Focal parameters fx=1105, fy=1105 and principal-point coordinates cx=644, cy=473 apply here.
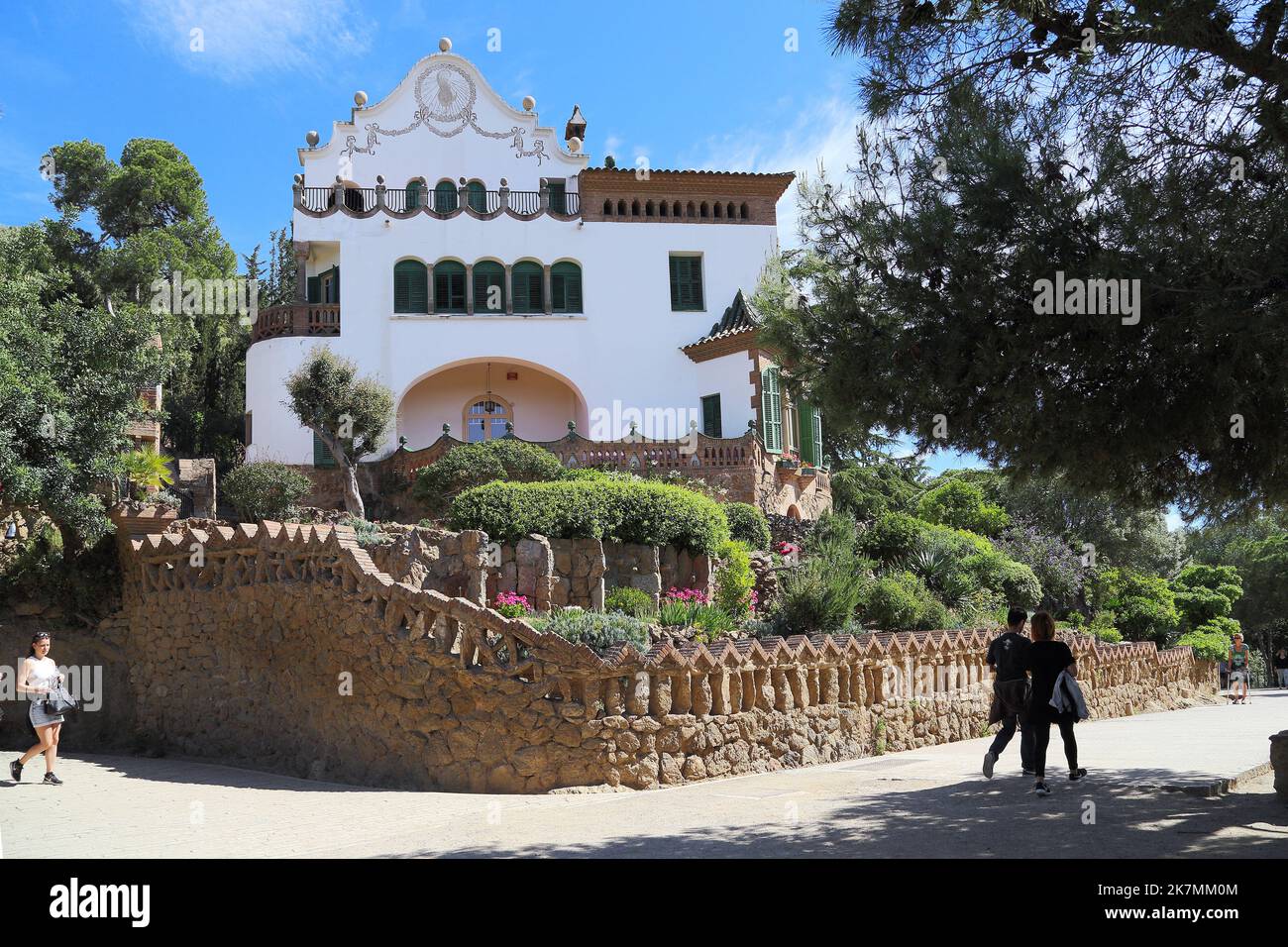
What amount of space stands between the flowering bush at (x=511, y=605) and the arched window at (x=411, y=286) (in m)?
14.5

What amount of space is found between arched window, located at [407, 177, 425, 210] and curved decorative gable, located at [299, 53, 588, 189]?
258 millimetres

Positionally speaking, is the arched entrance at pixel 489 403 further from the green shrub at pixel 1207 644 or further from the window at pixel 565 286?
the green shrub at pixel 1207 644

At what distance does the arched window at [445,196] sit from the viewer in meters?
30.4

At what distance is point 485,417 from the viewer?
29.4 meters

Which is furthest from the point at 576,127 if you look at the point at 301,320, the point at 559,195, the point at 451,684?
the point at 451,684

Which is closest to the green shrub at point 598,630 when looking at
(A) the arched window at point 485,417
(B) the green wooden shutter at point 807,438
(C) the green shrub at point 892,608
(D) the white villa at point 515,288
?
(C) the green shrub at point 892,608

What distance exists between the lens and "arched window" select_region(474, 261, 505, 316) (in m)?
28.7

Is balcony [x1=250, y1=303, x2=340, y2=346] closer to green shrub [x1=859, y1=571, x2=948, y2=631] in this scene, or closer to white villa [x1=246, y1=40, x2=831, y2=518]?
white villa [x1=246, y1=40, x2=831, y2=518]

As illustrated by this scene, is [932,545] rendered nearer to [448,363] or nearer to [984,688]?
[984,688]

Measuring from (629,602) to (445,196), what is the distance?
18.2 metres

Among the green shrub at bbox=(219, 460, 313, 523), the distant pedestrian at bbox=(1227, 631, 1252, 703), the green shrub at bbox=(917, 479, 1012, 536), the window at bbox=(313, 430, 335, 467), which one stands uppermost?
the window at bbox=(313, 430, 335, 467)

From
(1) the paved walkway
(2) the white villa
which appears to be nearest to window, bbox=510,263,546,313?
(2) the white villa

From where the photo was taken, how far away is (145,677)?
570 inches

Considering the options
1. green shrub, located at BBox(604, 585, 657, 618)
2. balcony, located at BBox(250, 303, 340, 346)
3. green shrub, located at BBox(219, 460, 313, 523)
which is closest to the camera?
green shrub, located at BBox(604, 585, 657, 618)
